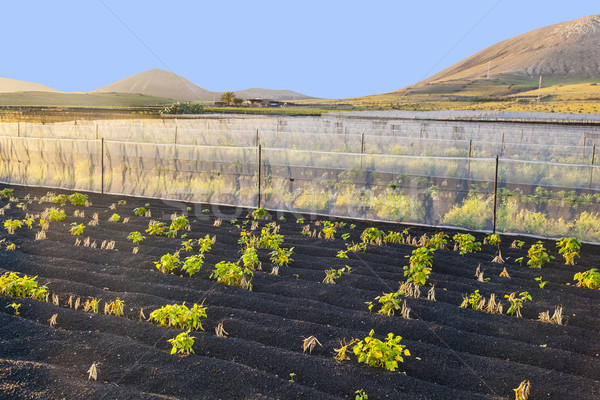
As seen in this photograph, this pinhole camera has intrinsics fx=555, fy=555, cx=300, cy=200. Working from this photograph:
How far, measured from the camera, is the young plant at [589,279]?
6.26 meters

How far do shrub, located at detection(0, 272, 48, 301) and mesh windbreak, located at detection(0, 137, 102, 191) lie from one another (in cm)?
843

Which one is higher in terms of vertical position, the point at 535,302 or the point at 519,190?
the point at 519,190

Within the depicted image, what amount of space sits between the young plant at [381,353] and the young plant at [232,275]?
6.92 ft

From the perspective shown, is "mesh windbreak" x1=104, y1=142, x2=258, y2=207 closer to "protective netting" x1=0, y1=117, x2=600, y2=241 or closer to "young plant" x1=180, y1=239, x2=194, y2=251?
"protective netting" x1=0, y1=117, x2=600, y2=241

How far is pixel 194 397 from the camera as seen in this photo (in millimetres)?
3953

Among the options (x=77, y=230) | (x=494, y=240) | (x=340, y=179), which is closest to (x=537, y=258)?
(x=494, y=240)

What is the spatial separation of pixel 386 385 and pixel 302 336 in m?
1.03

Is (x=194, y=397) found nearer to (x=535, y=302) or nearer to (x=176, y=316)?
(x=176, y=316)

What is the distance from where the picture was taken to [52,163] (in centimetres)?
1492

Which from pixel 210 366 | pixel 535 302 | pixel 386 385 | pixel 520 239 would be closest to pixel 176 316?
pixel 210 366

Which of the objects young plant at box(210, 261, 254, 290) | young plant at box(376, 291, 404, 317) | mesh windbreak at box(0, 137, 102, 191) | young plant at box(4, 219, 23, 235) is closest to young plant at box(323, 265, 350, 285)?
young plant at box(210, 261, 254, 290)

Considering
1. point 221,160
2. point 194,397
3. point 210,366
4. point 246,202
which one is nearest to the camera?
point 194,397

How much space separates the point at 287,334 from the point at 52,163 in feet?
39.7

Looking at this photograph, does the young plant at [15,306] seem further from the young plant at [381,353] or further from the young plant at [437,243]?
the young plant at [437,243]
